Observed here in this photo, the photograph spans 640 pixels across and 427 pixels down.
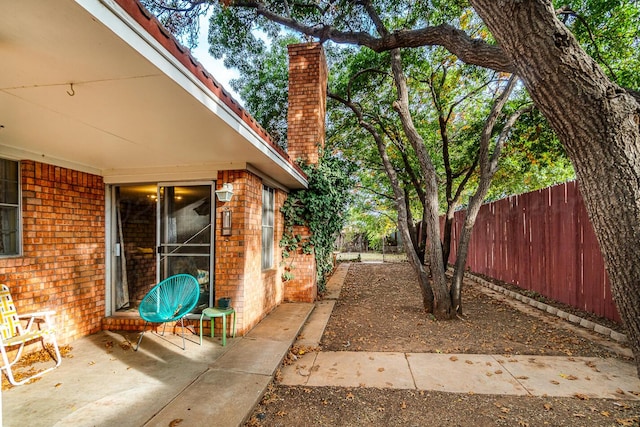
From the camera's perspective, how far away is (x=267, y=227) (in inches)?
214

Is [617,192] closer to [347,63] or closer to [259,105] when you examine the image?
[347,63]

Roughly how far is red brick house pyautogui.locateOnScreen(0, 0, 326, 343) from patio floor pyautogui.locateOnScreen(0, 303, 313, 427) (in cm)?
58

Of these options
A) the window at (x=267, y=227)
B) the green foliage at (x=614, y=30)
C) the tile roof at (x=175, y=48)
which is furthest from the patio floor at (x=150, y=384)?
the green foliage at (x=614, y=30)

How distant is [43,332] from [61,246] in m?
1.22

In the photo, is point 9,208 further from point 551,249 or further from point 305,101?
point 551,249

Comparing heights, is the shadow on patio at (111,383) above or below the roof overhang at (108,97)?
below

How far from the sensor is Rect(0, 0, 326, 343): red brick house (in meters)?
1.53

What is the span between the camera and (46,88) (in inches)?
76.5

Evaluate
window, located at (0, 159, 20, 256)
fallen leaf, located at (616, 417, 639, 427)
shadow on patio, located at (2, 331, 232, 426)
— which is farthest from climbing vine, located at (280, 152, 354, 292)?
fallen leaf, located at (616, 417, 639, 427)

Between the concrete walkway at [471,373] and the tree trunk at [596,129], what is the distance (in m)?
A: 1.74

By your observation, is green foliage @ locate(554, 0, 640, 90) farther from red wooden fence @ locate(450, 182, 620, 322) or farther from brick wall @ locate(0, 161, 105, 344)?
brick wall @ locate(0, 161, 105, 344)

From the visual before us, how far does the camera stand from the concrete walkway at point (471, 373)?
291 cm

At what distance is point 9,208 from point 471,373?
5.29 meters

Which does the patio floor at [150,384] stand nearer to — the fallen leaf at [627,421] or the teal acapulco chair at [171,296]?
the teal acapulco chair at [171,296]
